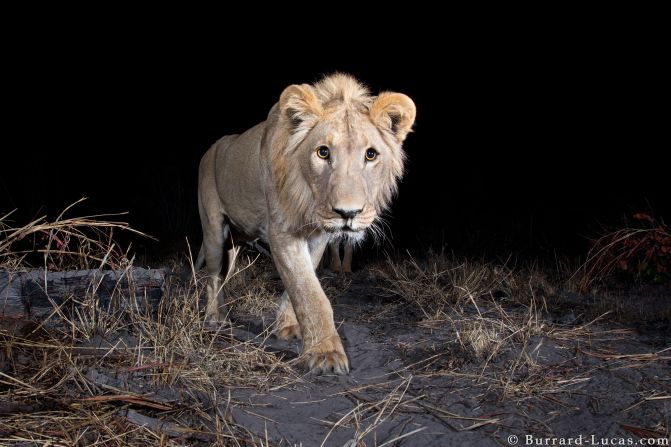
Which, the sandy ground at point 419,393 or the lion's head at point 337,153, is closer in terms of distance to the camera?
the sandy ground at point 419,393

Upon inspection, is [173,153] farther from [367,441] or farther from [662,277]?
[367,441]

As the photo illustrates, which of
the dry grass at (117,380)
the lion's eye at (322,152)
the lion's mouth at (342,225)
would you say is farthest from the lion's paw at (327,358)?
the lion's eye at (322,152)

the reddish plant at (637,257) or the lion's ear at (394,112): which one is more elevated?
the lion's ear at (394,112)

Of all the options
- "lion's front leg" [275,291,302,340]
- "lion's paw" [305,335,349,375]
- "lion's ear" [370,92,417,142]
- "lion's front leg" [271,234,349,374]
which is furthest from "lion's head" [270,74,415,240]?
"lion's front leg" [275,291,302,340]

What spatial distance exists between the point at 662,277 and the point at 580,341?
6.67 feet

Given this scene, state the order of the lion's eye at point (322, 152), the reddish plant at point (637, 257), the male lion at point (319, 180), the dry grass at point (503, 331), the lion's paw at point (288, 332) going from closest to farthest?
1. the dry grass at point (503, 331)
2. the male lion at point (319, 180)
3. the lion's eye at point (322, 152)
4. the lion's paw at point (288, 332)
5. the reddish plant at point (637, 257)

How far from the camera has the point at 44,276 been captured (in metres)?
3.19

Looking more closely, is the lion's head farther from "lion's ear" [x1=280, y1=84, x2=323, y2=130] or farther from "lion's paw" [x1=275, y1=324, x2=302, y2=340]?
"lion's paw" [x1=275, y1=324, x2=302, y2=340]

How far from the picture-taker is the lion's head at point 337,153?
3.20m

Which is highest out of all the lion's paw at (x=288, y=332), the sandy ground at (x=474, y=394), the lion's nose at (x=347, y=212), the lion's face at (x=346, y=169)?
the lion's face at (x=346, y=169)

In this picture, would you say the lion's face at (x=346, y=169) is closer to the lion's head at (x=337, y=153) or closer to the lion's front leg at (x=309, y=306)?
the lion's head at (x=337, y=153)

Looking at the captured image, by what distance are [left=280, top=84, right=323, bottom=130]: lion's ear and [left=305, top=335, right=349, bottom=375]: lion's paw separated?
1.21 meters

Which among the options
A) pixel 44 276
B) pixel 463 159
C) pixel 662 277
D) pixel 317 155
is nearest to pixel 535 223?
pixel 662 277

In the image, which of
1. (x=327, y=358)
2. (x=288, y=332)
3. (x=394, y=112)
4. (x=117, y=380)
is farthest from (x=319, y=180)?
(x=117, y=380)
